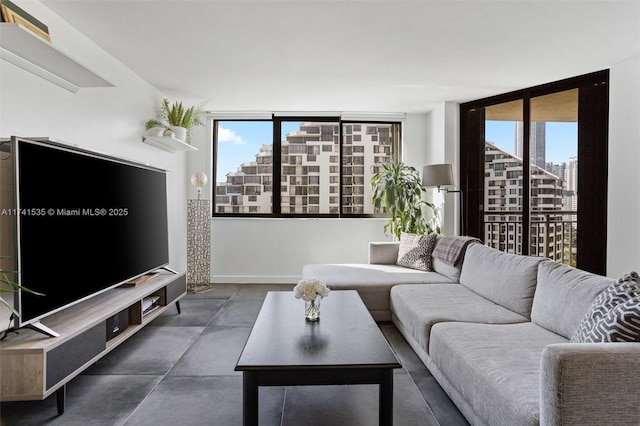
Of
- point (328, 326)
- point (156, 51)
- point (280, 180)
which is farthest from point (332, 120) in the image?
point (328, 326)

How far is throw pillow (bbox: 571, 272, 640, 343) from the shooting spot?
1.46 m

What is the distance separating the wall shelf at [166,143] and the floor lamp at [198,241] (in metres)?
0.54

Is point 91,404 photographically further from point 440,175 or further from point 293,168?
point 293,168

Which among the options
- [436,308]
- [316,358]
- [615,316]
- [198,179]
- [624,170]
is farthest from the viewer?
[198,179]

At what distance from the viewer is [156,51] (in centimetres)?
327

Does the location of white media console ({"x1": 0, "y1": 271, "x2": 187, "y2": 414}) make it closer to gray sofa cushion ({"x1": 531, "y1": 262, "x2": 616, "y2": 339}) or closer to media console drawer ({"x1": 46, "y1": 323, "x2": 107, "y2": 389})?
media console drawer ({"x1": 46, "y1": 323, "x2": 107, "y2": 389})

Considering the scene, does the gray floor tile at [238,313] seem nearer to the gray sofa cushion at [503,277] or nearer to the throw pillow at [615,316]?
the gray sofa cushion at [503,277]

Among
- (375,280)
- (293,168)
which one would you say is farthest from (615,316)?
(293,168)

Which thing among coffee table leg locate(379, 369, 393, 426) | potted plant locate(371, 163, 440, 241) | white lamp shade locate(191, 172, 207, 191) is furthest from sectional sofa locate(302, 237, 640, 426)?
white lamp shade locate(191, 172, 207, 191)

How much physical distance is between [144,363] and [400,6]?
3.05 m

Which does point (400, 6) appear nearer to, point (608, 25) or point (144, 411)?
point (608, 25)

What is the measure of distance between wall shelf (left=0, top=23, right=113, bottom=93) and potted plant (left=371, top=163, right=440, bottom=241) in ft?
11.3

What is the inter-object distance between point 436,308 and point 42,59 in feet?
9.69

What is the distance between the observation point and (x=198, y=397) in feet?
7.32
